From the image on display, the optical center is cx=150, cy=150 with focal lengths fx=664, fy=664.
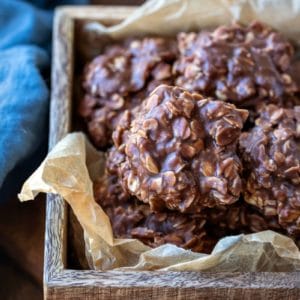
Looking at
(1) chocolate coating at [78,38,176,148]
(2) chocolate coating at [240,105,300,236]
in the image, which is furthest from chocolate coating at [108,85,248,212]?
(1) chocolate coating at [78,38,176,148]

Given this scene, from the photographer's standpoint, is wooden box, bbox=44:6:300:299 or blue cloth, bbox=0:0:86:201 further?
blue cloth, bbox=0:0:86:201

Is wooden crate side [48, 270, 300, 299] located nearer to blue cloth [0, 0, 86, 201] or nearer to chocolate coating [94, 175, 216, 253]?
chocolate coating [94, 175, 216, 253]

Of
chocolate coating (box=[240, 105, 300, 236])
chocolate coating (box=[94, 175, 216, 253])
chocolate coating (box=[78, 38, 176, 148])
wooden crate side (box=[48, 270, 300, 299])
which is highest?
chocolate coating (box=[78, 38, 176, 148])

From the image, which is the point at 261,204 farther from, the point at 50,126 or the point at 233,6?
the point at 233,6

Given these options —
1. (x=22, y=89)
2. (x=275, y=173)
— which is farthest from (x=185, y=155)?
(x=22, y=89)

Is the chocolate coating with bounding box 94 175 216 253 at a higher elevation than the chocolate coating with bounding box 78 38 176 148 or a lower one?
lower

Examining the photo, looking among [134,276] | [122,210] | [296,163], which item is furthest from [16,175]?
[296,163]
